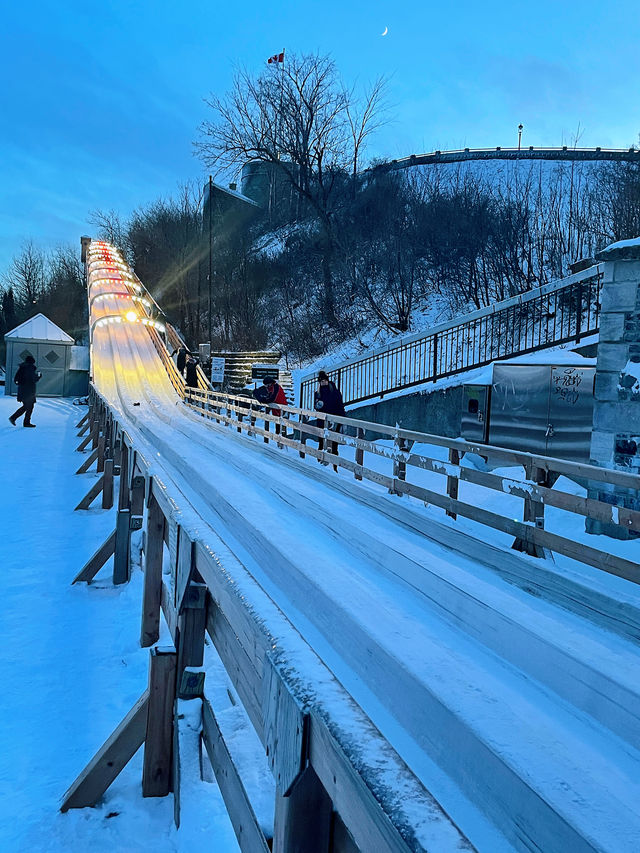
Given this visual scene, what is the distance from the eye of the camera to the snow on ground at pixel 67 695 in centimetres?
342

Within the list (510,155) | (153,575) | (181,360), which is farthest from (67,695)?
(510,155)

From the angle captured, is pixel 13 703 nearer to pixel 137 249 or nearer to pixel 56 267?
pixel 137 249

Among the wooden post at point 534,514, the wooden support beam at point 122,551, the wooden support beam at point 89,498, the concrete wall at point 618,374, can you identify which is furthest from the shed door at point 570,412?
the wooden support beam at point 89,498

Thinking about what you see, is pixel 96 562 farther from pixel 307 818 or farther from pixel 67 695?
pixel 307 818

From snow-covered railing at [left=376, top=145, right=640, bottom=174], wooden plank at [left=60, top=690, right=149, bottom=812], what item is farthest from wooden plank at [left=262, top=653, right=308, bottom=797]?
snow-covered railing at [left=376, top=145, right=640, bottom=174]

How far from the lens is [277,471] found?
8172mm

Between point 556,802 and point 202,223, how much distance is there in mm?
53706

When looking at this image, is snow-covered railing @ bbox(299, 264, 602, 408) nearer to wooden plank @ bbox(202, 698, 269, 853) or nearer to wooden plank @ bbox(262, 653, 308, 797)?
wooden plank @ bbox(202, 698, 269, 853)

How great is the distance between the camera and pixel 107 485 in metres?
10.6

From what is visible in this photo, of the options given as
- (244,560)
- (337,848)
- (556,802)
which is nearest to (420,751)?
(556,802)

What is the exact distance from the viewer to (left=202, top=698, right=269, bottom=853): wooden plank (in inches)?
80.0

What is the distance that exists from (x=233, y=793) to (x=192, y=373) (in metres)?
20.2

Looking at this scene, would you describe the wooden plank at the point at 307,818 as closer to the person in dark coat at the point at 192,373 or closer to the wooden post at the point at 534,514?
the wooden post at the point at 534,514

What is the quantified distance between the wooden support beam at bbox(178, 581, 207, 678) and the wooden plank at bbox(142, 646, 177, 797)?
0.20 meters
